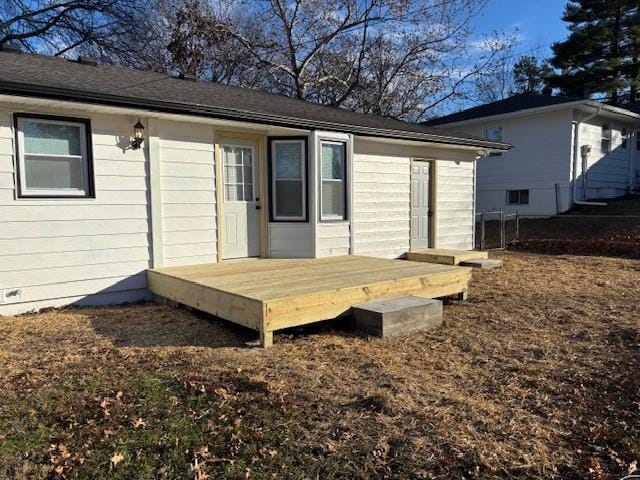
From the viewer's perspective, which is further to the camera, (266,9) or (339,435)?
(266,9)

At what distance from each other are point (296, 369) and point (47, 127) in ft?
13.8

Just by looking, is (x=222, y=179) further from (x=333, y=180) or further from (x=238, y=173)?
(x=333, y=180)

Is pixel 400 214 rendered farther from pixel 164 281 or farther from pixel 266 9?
pixel 266 9

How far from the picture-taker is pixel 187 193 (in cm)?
673

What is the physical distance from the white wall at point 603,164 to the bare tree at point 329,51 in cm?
483

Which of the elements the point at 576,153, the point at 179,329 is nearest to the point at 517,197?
the point at 576,153

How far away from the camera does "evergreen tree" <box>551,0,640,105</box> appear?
2345cm

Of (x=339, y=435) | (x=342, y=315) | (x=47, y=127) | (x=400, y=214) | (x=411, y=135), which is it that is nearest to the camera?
(x=339, y=435)

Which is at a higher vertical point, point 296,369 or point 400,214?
point 400,214

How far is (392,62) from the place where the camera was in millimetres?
18109

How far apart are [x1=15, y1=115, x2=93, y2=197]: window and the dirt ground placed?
1.51 metres

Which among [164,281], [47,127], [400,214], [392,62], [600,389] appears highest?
[392,62]

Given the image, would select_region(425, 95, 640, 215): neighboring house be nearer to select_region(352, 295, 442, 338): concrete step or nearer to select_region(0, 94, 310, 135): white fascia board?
select_region(0, 94, 310, 135): white fascia board

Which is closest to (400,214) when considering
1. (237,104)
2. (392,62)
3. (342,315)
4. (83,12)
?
(237,104)
